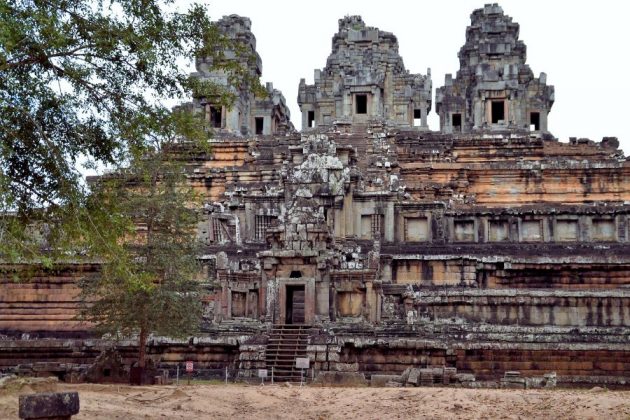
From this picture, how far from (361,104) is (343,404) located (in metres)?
33.9

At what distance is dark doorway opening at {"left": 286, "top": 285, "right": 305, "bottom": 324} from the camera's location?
2997cm

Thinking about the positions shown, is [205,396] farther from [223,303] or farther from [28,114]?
[223,303]

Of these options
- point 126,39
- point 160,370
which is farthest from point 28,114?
point 160,370

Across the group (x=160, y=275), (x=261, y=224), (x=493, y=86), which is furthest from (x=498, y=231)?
(x=493, y=86)

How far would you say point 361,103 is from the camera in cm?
5069

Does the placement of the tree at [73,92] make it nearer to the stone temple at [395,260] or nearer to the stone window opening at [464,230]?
the stone temple at [395,260]

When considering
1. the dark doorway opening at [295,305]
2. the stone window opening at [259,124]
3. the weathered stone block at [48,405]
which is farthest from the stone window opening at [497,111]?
the weathered stone block at [48,405]

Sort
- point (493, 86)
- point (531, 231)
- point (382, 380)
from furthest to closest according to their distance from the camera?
point (493, 86), point (531, 231), point (382, 380)

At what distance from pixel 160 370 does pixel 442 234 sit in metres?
15.4

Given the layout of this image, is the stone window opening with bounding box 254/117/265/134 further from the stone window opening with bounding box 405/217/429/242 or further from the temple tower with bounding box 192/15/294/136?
the stone window opening with bounding box 405/217/429/242

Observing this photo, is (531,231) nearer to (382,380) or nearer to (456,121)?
(382,380)

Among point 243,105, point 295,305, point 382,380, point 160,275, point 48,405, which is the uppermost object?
point 243,105

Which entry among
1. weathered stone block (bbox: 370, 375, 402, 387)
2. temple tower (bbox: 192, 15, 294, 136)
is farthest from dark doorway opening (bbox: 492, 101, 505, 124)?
weathered stone block (bbox: 370, 375, 402, 387)

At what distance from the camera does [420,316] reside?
2969 cm
